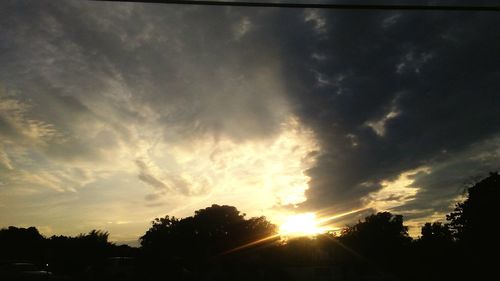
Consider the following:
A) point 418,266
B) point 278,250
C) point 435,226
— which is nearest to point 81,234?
point 278,250

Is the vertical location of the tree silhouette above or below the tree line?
above

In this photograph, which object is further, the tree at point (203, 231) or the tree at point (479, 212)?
Answer: the tree at point (203, 231)

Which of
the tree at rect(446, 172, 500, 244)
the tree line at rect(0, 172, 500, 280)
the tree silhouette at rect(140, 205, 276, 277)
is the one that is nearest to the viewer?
the tree line at rect(0, 172, 500, 280)

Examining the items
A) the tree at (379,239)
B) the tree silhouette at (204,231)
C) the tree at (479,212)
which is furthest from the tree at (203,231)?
the tree at (479,212)

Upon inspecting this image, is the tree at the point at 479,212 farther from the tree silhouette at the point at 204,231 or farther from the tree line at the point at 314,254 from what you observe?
the tree silhouette at the point at 204,231

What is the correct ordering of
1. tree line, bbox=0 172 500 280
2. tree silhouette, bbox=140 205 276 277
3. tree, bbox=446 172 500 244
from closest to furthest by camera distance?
tree line, bbox=0 172 500 280
tree, bbox=446 172 500 244
tree silhouette, bbox=140 205 276 277

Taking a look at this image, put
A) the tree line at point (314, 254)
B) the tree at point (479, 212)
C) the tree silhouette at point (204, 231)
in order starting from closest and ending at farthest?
the tree line at point (314, 254)
the tree at point (479, 212)
the tree silhouette at point (204, 231)

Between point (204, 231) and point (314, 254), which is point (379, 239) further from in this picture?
point (204, 231)

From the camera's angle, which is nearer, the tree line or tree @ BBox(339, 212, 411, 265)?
the tree line

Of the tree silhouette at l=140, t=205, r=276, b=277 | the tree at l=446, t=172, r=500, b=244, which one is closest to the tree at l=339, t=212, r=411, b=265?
the tree at l=446, t=172, r=500, b=244

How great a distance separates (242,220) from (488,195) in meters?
45.6

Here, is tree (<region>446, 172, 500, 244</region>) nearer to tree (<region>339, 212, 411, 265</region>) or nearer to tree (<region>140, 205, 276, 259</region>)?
tree (<region>339, 212, 411, 265</region>)

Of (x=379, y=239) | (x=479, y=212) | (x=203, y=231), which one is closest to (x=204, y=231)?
(x=203, y=231)

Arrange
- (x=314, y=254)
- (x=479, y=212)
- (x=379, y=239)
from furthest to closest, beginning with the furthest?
(x=379, y=239), (x=479, y=212), (x=314, y=254)
